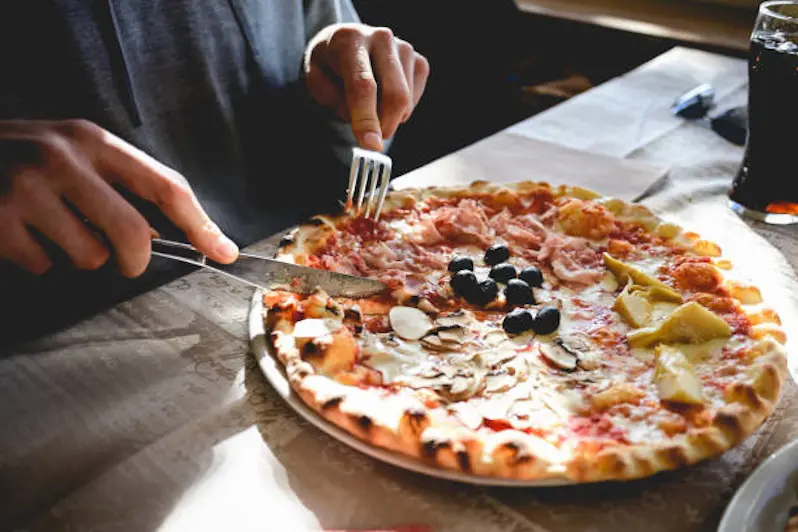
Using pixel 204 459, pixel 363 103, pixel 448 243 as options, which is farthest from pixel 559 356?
pixel 363 103

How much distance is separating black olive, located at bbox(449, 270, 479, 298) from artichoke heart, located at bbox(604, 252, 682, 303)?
0.28 m

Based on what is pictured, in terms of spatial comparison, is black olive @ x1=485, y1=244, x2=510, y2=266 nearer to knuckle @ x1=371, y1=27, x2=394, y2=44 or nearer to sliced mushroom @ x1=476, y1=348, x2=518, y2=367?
sliced mushroom @ x1=476, y1=348, x2=518, y2=367

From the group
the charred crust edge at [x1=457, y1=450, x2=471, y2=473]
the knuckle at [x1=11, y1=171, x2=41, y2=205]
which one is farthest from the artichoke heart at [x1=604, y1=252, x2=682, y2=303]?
the knuckle at [x1=11, y1=171, x2=41, y2=205]

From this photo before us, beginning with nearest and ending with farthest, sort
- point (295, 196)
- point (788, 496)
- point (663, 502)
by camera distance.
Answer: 1. point (788, 496)
2. point (663, 502)
3. point (295, 196)

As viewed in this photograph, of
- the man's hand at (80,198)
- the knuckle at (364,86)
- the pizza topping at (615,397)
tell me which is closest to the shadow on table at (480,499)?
the pizza topping at (615,397)

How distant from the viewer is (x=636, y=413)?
0.99m

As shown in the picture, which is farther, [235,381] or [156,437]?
[235,381]

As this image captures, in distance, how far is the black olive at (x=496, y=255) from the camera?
4.48ft

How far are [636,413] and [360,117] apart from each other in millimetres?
756

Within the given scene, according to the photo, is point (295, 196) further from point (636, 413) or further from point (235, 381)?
point (636, 413)

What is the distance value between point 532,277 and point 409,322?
0.27 meters

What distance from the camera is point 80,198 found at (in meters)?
0.96

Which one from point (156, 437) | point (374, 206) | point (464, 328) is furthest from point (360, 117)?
point (156, 437)

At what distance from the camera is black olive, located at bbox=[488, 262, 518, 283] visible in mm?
1299
